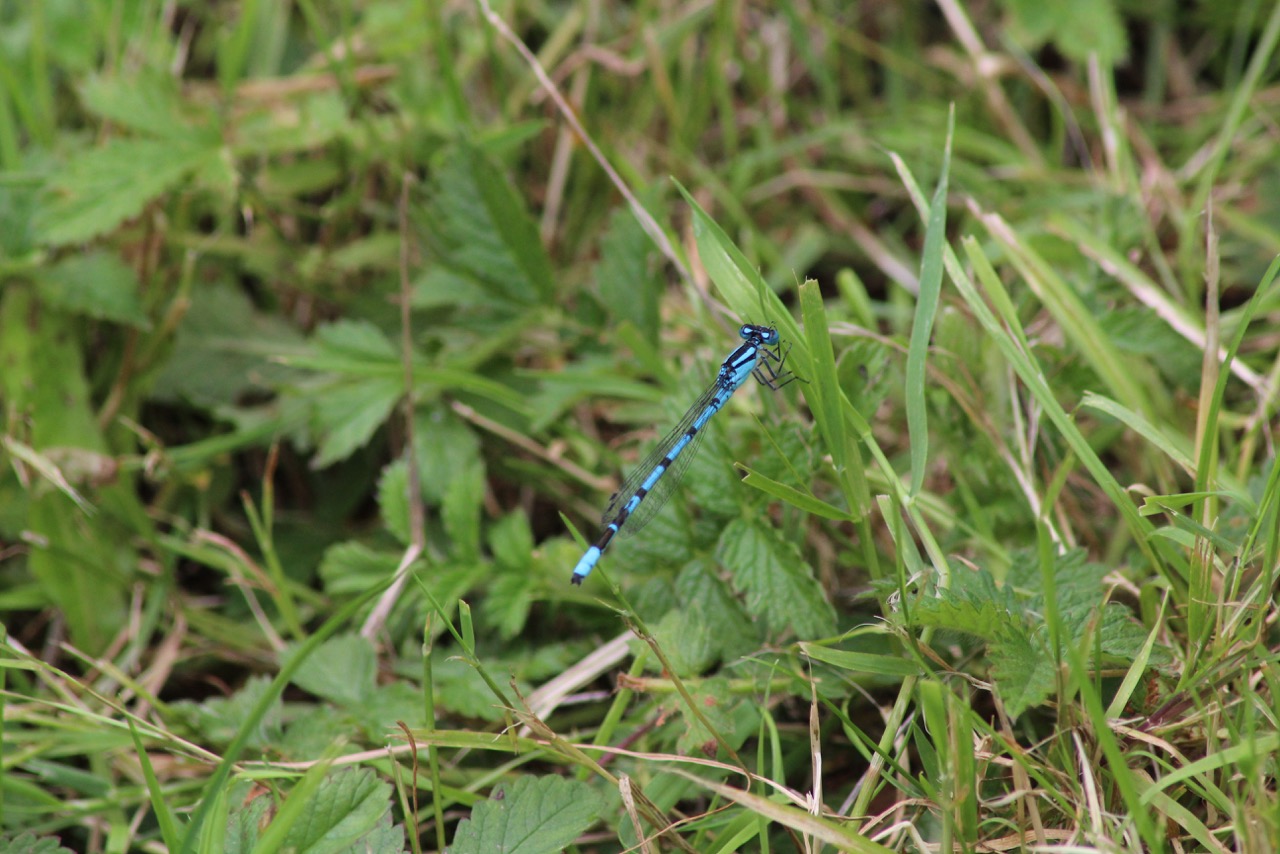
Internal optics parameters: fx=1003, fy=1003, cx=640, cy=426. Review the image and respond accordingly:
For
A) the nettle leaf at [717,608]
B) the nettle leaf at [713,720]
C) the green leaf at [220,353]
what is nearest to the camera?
the nettle leaf at [713,720]

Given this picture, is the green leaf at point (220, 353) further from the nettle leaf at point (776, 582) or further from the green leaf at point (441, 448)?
the nettle leaf at point (776, 582)

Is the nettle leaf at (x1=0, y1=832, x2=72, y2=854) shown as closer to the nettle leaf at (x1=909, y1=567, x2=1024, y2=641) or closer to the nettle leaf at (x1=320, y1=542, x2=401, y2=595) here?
the nettle leaf at (x1=320, y1=542, x2=401, y2=595)

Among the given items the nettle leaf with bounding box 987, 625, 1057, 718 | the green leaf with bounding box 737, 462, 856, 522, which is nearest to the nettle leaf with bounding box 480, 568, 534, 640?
the green leaf with bounding box 737, 462, 856, 522

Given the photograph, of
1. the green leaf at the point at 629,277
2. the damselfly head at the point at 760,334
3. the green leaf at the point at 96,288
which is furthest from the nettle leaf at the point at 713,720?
the green leaf at the point at 96,288

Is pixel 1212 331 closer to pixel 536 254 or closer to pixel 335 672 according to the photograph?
pixel 536 254

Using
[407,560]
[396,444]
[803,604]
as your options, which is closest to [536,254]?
[396,444]

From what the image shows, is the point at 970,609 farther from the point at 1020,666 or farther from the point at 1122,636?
the point at 1122,636

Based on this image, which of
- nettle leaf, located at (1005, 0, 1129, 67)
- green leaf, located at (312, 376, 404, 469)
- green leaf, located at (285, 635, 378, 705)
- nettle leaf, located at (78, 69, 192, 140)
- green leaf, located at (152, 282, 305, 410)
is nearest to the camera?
green leaf, located at (285, 635, 378, 705)
